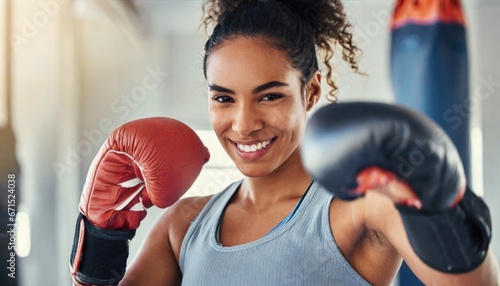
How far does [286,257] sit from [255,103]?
289 millimetres

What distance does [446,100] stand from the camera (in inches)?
69.1

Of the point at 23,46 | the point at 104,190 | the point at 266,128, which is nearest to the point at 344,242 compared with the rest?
the point at 266,128

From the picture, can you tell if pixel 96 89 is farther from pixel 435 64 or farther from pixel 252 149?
pixel 252 149

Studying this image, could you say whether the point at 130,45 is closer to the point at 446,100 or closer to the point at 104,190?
the point at 446,100

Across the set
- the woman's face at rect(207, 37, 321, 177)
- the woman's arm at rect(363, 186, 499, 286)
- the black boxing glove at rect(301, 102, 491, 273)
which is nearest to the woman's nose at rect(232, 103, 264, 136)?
the woman's face at rect(207, 37, 321, 177)

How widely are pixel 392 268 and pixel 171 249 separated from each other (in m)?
0.50

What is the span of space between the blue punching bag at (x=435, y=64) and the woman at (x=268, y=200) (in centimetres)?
50

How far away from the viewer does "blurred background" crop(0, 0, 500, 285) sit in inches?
124

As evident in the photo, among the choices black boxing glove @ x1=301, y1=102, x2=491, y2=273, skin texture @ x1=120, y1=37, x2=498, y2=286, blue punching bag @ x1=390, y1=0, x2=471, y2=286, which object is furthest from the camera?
blue punching bag @ x1=390, y1=0, x2=471, y2=286

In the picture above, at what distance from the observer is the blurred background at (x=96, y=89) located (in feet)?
10.3

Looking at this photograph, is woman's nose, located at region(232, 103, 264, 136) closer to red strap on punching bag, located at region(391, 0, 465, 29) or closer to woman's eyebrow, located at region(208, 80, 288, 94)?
woman's eyebrow, located at region(208, 80, 288, 94)

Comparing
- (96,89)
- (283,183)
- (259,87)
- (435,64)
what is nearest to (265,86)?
(259,87)

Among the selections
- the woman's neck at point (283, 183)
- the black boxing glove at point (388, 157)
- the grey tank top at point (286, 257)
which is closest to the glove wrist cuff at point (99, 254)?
the grey tank top at point (286, 257)

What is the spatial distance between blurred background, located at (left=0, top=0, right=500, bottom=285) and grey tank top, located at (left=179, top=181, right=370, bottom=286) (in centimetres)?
189
